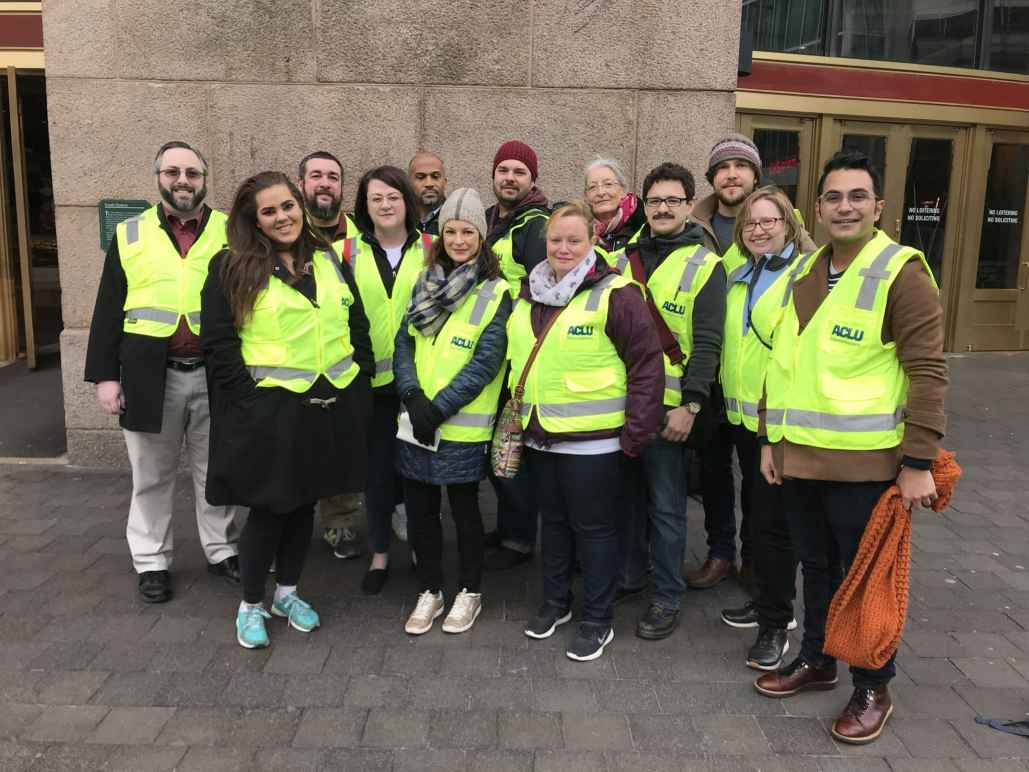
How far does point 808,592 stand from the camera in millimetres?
3141

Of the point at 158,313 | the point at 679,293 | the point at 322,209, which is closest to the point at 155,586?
the point at 158,313

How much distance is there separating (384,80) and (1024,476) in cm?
518

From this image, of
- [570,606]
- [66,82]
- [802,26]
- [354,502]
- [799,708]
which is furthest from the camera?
[802,26]

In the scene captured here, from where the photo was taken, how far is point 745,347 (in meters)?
3.50

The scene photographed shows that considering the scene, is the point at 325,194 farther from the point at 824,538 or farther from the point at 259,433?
the point at 824,538

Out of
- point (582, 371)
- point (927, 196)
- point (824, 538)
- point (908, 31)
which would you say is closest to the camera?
point (824, 538)

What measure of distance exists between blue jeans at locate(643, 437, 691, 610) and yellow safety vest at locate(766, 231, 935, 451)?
2.84 ft

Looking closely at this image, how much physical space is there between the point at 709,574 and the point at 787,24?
7374 millimetres

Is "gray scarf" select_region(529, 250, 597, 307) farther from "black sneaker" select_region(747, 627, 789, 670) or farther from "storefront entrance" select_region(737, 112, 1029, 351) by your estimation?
"storefront entrance" select_region(737, 112, 1029, 351)

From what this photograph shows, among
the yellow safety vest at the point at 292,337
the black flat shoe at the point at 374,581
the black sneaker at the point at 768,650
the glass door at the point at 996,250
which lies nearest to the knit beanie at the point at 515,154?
the yellow safety vest at the point at 292,337

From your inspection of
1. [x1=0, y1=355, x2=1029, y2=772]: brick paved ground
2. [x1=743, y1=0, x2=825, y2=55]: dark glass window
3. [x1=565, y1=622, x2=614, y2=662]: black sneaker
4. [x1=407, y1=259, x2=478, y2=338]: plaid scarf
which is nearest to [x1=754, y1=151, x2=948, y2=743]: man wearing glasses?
[x1=0, y1=355, x2=1029, y2=772]: brick paved ground

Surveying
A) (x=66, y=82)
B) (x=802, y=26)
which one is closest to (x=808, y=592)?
(x=66, y=82)

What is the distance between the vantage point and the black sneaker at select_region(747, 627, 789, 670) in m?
3.38

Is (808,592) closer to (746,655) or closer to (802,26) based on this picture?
(746,655)
